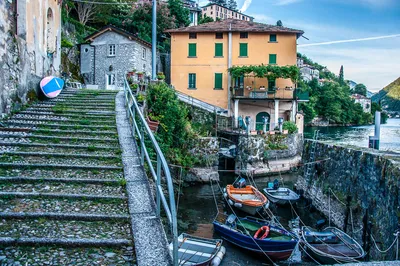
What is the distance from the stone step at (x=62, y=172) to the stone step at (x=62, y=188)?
0.82ft

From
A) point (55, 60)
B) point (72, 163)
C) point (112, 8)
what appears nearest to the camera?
point (72, 163)

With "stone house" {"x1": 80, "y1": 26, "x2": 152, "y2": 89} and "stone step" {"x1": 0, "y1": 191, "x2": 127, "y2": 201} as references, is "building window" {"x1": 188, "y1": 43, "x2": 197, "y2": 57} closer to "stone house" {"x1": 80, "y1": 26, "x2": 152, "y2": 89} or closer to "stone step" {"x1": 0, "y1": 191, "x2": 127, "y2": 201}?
"stone house" {"x1": 80, "y1": 26, "x2": 152, "y2": 89}

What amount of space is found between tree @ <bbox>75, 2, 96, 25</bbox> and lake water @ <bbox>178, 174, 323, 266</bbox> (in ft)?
92.7

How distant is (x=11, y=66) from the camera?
9.66 m

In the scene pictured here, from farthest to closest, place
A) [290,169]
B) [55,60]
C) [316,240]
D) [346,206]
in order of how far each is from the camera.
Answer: [290,169], [55,60], [346,206], [316,240]

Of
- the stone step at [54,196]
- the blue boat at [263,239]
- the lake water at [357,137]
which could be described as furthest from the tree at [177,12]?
the stone step at [54,196]

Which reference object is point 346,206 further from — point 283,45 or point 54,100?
point 283,45

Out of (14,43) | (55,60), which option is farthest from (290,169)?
(14,43)

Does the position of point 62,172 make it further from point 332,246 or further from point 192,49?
point 192,49

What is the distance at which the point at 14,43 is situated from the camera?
991cm

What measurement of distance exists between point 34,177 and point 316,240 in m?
10.3

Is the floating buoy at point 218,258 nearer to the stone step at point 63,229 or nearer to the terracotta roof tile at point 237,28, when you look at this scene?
the stone step at point 63,229

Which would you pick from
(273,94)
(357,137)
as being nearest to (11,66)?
(273,94)

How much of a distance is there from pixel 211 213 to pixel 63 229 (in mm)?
13024
